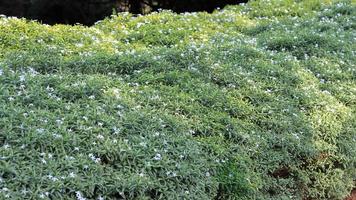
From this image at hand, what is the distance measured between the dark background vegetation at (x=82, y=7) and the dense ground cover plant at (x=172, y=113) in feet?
12.9

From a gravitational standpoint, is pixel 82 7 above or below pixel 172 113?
below

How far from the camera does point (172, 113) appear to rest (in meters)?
4.21

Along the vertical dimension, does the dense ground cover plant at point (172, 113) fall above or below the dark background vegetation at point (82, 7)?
above

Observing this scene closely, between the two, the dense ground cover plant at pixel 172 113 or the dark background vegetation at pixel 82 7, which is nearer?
the dense ground cover plant at pixel 172 113

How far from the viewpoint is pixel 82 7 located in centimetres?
1079

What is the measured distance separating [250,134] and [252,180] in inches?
18.8

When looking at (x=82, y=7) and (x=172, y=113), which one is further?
(x=82, y=7)

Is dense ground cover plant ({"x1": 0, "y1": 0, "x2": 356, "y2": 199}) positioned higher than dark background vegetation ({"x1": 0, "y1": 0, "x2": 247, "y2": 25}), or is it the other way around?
dense ground cover plant ({"x1": 0, "y1": 0, "x2": 356, "y2": 199})

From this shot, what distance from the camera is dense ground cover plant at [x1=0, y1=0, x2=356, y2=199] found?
3311mm

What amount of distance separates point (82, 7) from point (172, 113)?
712cm

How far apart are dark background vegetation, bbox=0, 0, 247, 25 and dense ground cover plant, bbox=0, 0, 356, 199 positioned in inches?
155

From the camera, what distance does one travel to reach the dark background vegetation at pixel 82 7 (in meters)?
10.3

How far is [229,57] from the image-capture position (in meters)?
5.61

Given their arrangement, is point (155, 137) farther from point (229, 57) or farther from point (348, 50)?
point (348, 50)
